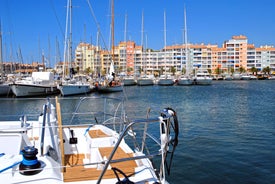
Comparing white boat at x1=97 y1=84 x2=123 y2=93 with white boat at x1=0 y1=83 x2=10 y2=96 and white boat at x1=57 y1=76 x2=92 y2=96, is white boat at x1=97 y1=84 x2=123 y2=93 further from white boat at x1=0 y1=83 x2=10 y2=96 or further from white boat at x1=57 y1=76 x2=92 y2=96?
white boat at x1=0 y1=83 x2=10 y2=96

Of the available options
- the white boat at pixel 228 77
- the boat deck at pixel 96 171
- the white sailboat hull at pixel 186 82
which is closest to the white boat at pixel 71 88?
the boat deck at pixel 96 171

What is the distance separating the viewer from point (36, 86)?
4316 cm

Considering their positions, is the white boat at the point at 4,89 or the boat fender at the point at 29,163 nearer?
the boat fender at the point at 29,163

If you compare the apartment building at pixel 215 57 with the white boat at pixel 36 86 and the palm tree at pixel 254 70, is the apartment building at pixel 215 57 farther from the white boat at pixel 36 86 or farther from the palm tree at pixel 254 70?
the white boat at pixel 36 86

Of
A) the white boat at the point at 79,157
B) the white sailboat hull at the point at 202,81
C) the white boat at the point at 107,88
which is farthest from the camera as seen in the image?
the white sailboat hull at the point at 202,81

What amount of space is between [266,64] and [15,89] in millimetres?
155111

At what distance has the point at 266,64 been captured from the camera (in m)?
168

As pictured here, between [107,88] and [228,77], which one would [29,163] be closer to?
[107,88]

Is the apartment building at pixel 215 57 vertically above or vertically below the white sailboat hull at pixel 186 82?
above

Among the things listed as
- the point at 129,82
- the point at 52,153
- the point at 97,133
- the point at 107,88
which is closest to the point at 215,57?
the point at 129,82

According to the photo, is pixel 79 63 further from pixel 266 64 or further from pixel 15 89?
pixel 15 89

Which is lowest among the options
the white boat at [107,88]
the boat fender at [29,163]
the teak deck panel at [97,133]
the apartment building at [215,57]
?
the white boat at [107,88]

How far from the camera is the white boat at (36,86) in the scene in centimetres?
4197

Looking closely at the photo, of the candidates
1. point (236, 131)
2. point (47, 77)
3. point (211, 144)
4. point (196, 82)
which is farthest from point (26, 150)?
point (196, 82)
